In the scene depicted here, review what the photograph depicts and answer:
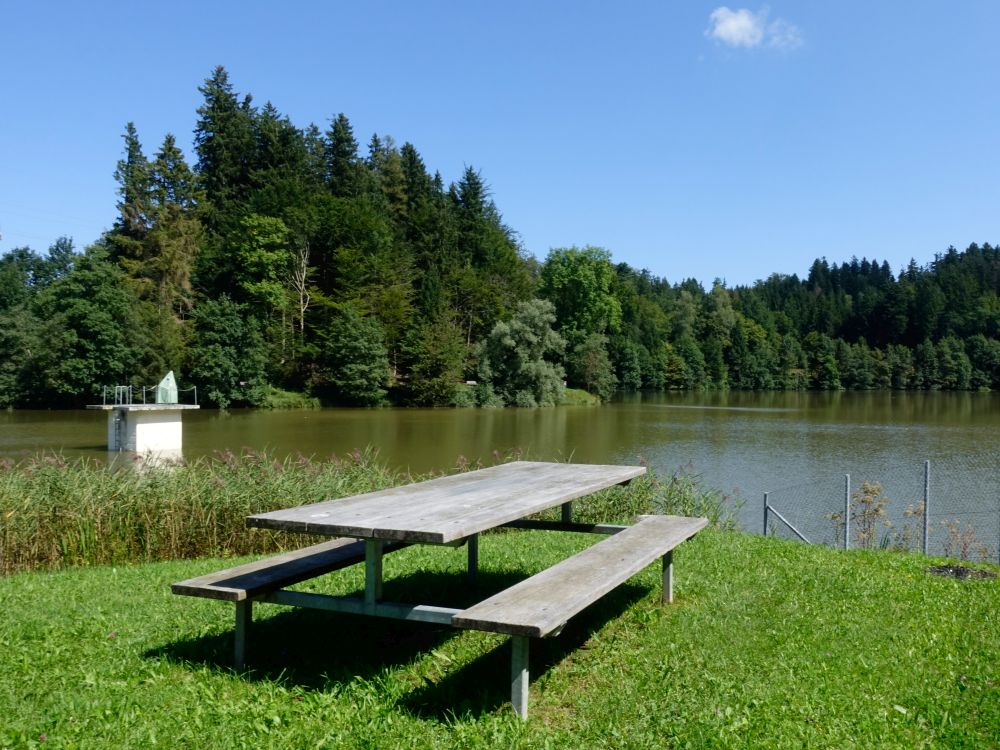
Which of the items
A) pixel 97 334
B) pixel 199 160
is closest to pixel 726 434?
pixel 97 334

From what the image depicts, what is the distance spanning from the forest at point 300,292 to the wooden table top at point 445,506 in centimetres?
4026

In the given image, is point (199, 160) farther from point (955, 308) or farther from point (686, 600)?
point (955, 308)

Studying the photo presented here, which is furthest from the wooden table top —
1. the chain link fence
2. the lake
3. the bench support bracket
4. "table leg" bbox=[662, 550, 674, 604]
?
the lake

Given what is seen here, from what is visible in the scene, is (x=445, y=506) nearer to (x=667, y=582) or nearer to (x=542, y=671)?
(x=542, y=671)

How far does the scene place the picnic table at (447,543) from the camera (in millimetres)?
3320

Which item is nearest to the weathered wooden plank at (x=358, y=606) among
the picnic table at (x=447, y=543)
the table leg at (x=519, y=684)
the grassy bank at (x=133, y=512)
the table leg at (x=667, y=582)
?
the picnic table at (x=447, y=543)

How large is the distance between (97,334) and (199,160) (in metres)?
23.9

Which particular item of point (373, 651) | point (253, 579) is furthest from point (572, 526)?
point (253, 579)

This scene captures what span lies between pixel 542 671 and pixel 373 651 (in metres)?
0.96

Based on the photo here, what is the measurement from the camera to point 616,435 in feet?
99.3

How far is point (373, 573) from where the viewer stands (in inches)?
152

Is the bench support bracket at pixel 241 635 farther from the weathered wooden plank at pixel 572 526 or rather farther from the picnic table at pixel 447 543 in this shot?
the weathered wooden plank at pixel 572 526

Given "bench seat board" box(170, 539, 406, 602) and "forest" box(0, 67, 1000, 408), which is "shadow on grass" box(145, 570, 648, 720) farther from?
"forest" box(0, 67, 1000, 408)

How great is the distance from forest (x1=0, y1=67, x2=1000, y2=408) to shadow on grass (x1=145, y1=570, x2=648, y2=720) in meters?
40.4
